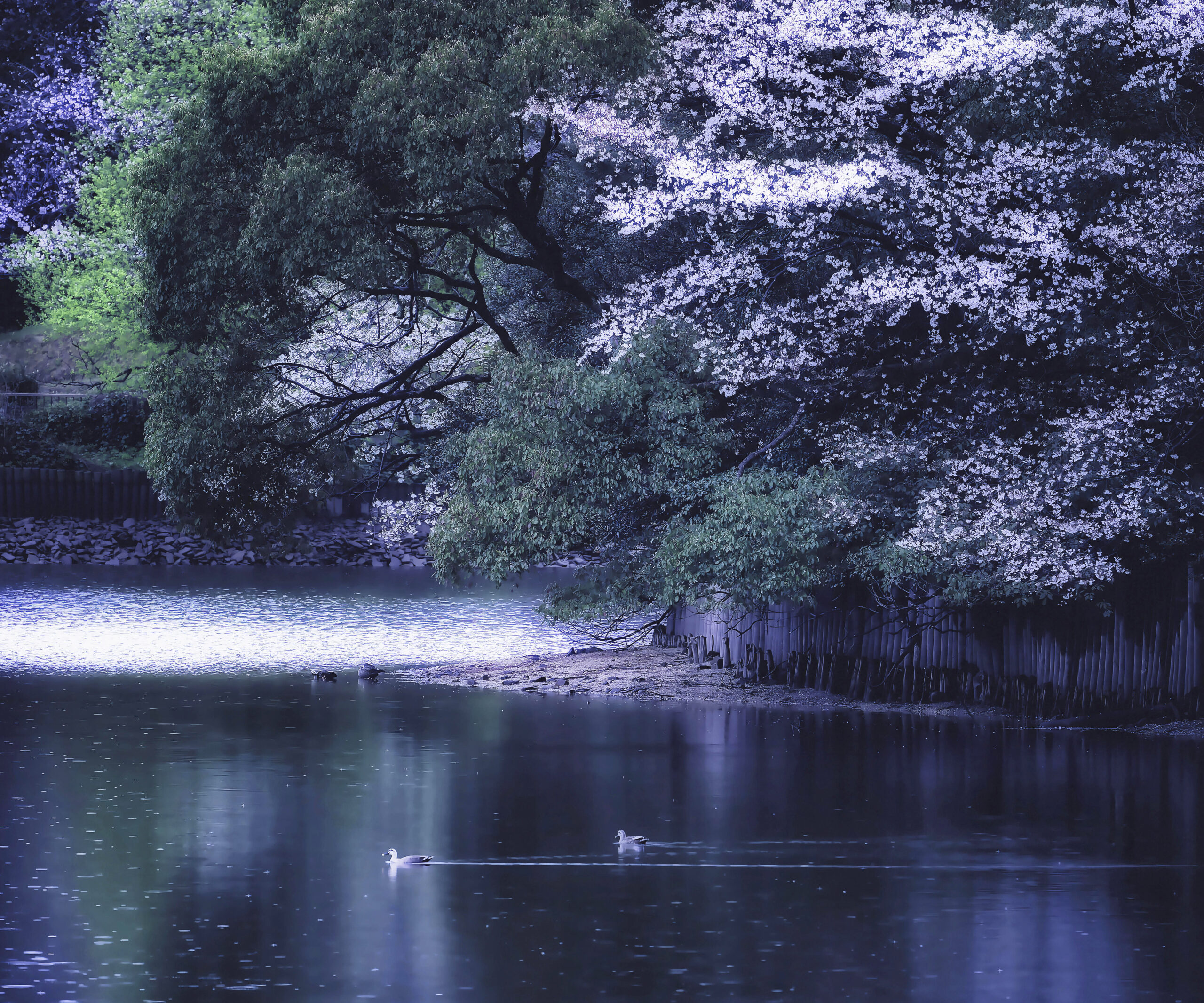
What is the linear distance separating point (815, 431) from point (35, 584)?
26.0m

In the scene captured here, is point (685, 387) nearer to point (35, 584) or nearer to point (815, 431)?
point (815, 431)

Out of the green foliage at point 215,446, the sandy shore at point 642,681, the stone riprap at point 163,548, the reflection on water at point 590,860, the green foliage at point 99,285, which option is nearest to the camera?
the reflection on water at point 590,860

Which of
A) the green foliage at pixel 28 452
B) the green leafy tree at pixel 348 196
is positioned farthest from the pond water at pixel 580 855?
the green foliage at pixel 28 452

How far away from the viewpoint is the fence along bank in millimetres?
20188

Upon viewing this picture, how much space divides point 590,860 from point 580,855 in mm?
207

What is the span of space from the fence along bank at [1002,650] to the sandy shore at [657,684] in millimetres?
254

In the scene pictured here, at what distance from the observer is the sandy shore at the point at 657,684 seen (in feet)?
71.8

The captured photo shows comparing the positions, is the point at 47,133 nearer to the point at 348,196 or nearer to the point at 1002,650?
the point at 348,196

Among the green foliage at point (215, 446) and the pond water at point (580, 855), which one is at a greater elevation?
the green foliage at point (215, 446)

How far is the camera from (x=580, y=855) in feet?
44.7

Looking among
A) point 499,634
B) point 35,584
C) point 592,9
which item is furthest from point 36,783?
point 35,584

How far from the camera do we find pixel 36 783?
1675cm

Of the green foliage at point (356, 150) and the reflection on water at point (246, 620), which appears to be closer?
the green foliage at point (356, 150)

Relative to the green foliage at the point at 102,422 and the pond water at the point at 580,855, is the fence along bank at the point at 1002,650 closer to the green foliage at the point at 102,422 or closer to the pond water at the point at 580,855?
the pond water at the point at 580,855
